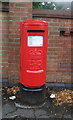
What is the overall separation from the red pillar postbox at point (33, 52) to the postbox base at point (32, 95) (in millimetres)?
83

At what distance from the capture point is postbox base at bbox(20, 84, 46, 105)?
3195 millimetres

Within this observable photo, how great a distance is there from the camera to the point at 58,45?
13.3ft

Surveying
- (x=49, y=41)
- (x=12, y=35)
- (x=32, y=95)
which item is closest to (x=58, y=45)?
(x=49, y=41)

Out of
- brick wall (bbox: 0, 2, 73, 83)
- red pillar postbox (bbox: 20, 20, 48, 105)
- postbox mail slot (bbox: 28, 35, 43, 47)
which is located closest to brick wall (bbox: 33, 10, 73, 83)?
brick wall (bbox: 0, 2, 73, 83)

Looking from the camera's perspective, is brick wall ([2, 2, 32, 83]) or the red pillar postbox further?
brick wall ([2, 2, 32, 83])

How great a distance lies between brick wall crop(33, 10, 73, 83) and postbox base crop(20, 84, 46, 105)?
937mm

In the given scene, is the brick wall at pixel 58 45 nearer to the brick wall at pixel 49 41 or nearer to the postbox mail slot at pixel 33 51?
the brick wall at pixel 49 41

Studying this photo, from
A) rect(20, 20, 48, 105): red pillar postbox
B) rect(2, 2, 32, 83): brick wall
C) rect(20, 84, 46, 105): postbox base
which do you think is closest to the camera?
rect(20, 20, 48, 105): red pillar postbox

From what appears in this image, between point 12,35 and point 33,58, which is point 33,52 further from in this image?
point 12,35

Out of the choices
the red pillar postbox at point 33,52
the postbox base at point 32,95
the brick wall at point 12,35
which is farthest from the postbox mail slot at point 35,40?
the brick wall at point 12,35

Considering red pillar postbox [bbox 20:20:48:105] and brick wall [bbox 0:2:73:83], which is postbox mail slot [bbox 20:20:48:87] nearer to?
red pillar postbox [bbox 20:20:48:105]

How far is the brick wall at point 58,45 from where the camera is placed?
3922 mm

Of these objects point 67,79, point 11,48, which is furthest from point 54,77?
point 11,48

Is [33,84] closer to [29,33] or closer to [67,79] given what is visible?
[29,33]
